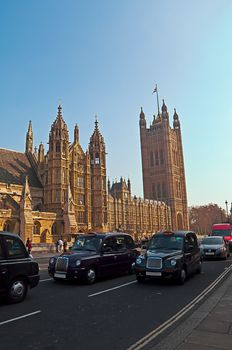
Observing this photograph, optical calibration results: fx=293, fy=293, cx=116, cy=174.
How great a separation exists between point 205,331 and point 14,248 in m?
5.75

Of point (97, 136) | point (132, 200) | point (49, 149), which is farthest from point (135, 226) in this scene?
point (49, 149)

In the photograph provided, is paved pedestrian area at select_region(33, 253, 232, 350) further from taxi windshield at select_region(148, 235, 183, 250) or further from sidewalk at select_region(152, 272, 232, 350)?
taxi windshield at select_region(148, 235, 183, 250)

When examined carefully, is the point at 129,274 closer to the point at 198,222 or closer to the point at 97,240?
the point at 97,240

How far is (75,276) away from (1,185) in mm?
38862

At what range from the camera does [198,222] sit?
133000 mm

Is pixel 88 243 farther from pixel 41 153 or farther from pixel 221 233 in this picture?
pixel 41 153

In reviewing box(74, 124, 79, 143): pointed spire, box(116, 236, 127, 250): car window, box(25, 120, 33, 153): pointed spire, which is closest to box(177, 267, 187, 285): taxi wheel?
box(116, 236, 127, 250): car window

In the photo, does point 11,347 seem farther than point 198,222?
No

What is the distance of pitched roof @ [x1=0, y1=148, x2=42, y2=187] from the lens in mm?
49844

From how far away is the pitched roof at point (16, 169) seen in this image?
164ft

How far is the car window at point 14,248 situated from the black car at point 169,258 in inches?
169

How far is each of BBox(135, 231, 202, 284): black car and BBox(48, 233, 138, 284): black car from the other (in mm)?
1568

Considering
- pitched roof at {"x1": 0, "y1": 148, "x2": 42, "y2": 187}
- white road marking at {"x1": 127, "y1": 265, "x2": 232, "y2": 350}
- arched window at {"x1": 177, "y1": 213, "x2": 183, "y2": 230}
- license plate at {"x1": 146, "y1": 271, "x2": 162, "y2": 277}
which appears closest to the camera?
white road marking at {"x1": 127, "y1": 265, "x2": 232, "y2": 350}

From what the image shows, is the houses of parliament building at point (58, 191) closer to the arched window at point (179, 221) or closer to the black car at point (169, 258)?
the arched window at point (179, 221)
